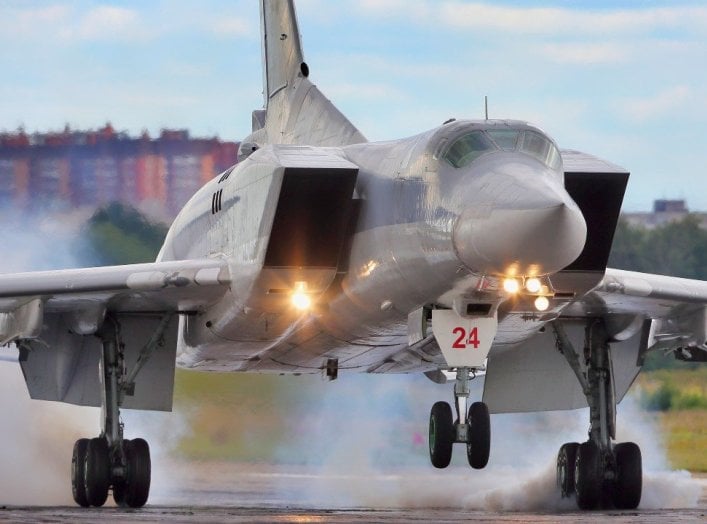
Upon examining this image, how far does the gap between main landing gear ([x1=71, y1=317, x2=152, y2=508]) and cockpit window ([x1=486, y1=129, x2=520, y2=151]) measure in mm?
5669

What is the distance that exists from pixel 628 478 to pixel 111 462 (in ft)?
18.4

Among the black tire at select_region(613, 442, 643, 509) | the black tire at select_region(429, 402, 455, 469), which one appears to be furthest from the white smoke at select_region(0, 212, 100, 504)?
the black tire at select_region(613, 442, 643, 509)

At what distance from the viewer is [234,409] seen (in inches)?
1044

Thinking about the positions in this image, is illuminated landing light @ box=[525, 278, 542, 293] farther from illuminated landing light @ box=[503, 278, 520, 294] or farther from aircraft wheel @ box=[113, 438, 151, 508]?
aircraft wheel @ box=[113, 438, 151, 508]

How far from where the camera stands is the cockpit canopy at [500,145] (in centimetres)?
1692

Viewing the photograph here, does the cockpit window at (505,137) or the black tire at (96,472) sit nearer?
the cockpit window at (505,137)

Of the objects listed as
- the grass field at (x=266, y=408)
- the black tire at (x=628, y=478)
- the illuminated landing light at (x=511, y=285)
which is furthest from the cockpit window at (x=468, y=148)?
the grass field at (x=266, y=408)

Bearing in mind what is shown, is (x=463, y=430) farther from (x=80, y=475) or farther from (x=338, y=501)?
(x=338, y=501)

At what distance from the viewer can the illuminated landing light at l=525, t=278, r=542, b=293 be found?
53.7 ft

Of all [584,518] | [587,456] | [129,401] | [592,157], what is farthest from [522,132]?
[129,401]

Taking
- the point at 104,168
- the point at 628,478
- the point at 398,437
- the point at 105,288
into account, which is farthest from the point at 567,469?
the point at 104,168

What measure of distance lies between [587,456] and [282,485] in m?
6.83

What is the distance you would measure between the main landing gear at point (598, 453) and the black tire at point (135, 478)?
464 cm

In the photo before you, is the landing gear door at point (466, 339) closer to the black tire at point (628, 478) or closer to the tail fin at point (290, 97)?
the black tire at point (628, 478)
